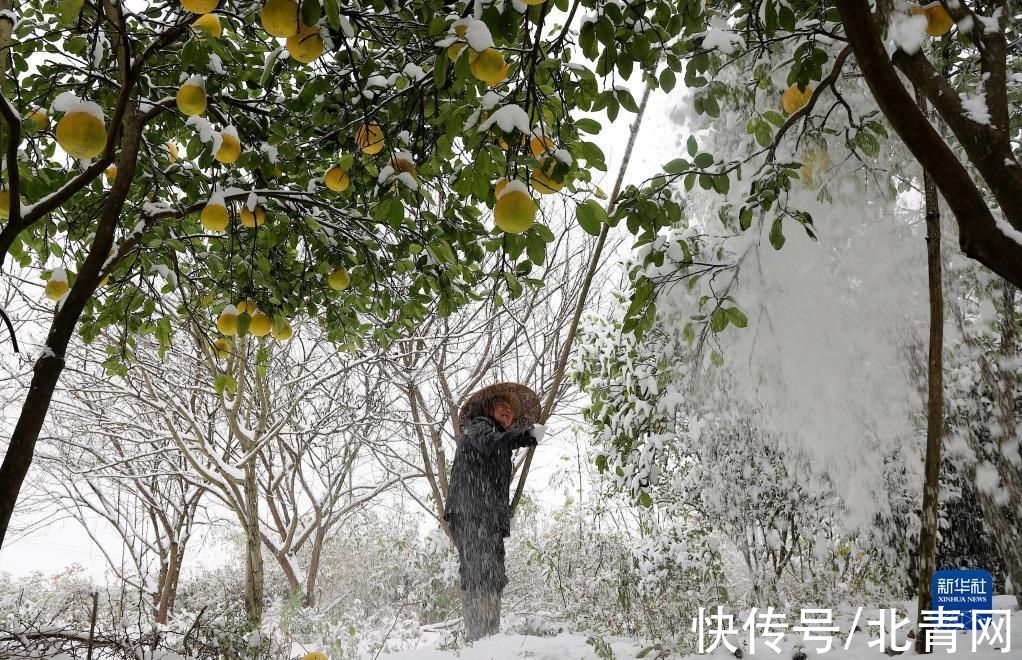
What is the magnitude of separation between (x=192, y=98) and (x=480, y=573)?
255 centimetres

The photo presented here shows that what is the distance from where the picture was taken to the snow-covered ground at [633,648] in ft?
7.13

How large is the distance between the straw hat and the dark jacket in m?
0.13

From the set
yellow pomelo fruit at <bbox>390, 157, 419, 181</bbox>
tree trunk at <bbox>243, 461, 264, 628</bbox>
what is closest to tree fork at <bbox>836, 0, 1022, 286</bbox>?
yellow pomelo fruit at <bbox>390, 157, 419, 181</bbox>

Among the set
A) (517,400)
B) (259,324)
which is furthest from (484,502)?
(259,324)

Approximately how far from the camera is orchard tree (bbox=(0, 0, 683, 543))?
3.36ft

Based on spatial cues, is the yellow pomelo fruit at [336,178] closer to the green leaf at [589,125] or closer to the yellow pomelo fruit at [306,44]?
the yellow pomelo fruit at [306,44]

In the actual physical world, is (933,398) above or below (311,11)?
below

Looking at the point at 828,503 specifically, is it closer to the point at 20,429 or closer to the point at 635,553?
the point at 635,553

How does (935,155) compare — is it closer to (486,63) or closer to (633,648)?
(486,63)

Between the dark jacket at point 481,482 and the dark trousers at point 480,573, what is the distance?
0.03m

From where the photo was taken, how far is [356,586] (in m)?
7.31

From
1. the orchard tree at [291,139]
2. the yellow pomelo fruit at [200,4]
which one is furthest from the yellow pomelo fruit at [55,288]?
the yellow pomelo fruit at [200,4]

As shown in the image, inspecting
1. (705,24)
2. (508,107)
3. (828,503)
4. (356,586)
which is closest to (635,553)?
(828,503)

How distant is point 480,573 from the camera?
3129mm
